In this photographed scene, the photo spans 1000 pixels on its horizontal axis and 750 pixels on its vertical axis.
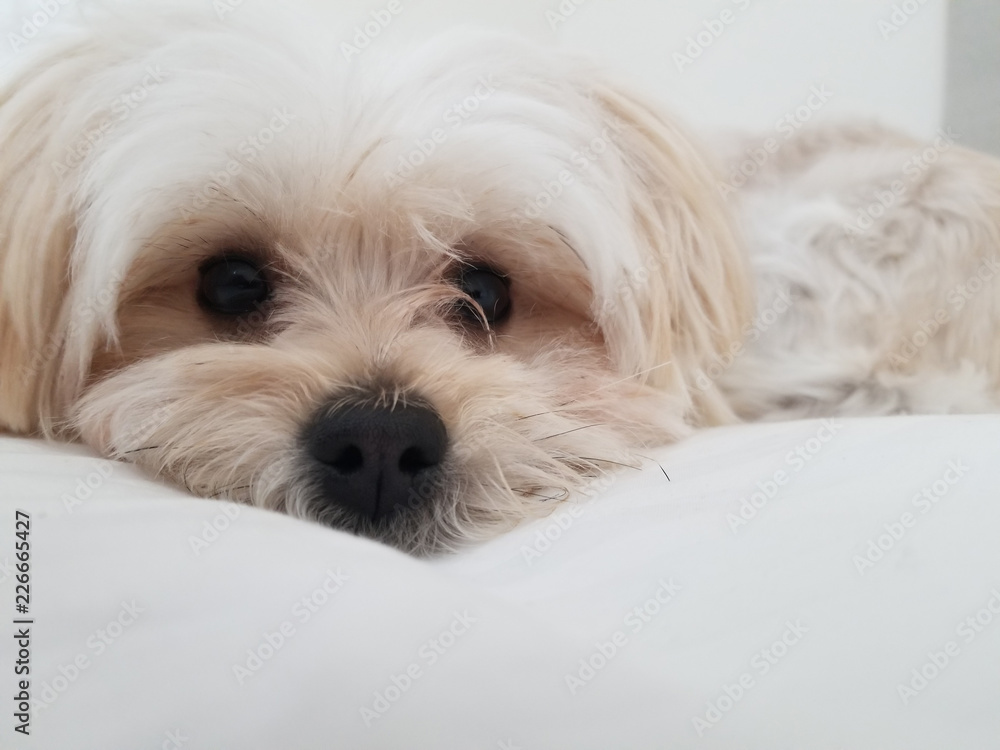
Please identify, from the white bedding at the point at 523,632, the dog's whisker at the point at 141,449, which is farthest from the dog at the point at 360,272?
the white bedding at the point at 523,632

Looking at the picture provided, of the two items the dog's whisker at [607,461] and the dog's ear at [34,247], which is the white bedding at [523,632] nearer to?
the dog's whisker at [607,461]

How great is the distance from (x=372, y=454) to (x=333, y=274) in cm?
38

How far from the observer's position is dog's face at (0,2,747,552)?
0.93 metres

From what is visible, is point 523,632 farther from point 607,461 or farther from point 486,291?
point 486,291

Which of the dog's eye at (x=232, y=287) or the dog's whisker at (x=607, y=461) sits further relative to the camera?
the dog's eye at (x=232, y=287)

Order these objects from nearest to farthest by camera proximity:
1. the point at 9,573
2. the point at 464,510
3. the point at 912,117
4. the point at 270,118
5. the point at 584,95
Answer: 1. the point at 9,573
2. the point at 464,510
3. the point at 270,118
4. the point at 584,95
5. the point at 912,117

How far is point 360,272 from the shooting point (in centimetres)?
119

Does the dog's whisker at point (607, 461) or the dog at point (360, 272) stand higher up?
the dog at point (360, 272)

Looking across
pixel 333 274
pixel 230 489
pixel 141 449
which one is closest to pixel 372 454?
pixel 230 489

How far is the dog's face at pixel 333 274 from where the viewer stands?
3.05ft

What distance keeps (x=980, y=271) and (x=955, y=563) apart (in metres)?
1.09

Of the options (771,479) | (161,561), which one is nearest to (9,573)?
(161,561)

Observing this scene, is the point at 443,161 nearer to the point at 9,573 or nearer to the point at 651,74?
the point at 9,573

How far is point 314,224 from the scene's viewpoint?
1.13m
